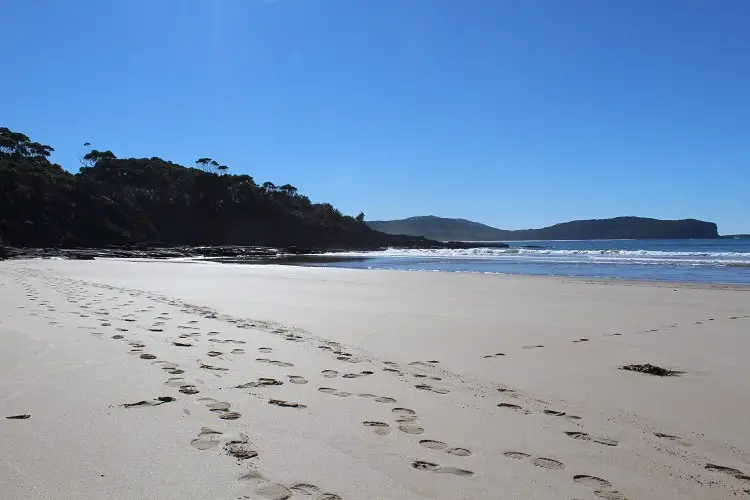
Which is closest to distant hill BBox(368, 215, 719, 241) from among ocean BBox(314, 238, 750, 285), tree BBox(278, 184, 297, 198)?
tree BBox(278, 184, 297, 198)

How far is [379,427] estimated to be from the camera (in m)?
2.81

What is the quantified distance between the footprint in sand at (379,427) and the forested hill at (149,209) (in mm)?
46390

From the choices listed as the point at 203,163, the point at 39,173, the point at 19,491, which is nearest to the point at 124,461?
the point at 19,491

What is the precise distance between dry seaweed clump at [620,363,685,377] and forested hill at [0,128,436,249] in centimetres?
4671

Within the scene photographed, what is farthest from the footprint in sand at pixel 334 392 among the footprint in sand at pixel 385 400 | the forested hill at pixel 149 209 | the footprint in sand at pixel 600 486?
the forested hill at pixel 149 209

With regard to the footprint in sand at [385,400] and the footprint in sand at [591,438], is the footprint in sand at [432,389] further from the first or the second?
the footprint in sand at [591,438]

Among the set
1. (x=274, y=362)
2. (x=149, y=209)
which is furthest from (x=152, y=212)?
(x=274, y=362)

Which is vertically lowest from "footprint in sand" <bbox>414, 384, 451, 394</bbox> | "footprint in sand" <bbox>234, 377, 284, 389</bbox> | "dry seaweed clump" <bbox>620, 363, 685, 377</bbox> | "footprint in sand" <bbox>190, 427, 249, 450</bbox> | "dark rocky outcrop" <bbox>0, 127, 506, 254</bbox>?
"dry seaweed clump" <bbox>620, 363, 685, 377</bbox>

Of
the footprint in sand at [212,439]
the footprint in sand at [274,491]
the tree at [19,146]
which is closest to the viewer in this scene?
the footprint in sand at [274,491]

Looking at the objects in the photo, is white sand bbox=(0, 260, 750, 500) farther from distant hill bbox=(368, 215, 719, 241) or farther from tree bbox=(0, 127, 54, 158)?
distant hill bbox=(368, 215, 719, 241)

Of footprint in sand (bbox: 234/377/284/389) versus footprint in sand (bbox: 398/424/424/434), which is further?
footprint in sand (bbox: 234/377/284/389)

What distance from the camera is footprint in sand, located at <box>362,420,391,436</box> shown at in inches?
108

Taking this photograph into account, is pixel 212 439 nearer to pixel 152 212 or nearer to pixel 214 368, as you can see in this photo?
pixel 214 368

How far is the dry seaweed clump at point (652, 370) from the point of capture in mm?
4189
